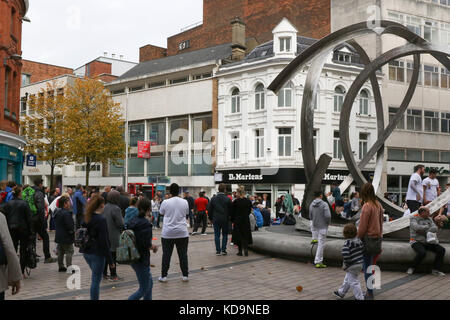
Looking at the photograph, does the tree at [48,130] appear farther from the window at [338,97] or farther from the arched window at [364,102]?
the arched window at [364,102]

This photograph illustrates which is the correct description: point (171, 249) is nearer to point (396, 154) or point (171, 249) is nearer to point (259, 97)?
point (259, 97)

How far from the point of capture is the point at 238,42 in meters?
39.2

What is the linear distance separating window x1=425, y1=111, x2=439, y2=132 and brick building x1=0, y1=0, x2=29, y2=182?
29557mm

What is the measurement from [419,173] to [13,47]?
2036 cm

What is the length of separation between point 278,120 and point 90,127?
44.0ft

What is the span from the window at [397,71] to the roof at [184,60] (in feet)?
42.2

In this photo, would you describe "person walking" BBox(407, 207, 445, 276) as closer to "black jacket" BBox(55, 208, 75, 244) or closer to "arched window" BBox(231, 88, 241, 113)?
"black jacket" BBox(55, 208, 75, 244)

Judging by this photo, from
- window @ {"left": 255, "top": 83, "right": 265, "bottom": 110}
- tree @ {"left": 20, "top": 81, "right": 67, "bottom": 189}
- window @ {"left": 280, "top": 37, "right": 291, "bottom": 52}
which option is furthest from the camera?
window @ {"left": 255, "top": 83, "right": 265, "bottom": 110}

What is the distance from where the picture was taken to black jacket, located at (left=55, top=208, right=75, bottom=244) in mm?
9453

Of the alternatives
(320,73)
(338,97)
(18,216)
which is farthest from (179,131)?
(18,216)

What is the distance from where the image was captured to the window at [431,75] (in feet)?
122

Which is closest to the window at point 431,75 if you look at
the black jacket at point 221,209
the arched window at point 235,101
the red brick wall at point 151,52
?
the arched window at point 235,101

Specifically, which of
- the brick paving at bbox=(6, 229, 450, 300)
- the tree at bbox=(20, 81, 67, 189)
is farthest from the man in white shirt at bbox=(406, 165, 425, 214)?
the tree at bbox=(20, 81, 67, 189)
